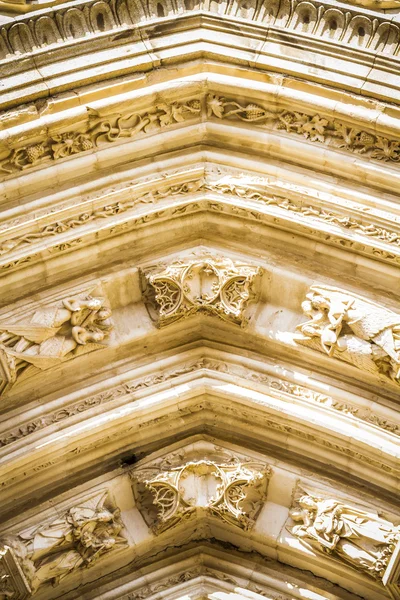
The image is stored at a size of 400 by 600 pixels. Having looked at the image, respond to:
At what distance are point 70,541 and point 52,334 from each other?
143cm

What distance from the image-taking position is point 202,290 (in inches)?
333

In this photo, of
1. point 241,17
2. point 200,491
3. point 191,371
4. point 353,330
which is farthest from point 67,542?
point 241,17

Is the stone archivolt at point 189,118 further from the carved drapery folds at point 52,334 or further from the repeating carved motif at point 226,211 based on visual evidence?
the carved drapery folds at point 52,334

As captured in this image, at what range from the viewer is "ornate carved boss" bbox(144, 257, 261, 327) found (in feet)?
27.4

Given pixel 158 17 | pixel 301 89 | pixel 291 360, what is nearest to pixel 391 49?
pixel 301 89

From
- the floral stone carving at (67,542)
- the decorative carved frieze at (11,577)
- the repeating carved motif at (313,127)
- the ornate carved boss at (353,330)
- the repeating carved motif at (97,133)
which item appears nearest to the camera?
the decorative carved frieze at (11,577)

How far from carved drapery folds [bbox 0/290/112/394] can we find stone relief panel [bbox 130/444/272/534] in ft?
3.30

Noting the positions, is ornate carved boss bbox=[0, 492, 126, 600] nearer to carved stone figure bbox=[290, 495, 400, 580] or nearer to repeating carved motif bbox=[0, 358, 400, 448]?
repeating carved motif bbox=[0, 358, 400, 448]

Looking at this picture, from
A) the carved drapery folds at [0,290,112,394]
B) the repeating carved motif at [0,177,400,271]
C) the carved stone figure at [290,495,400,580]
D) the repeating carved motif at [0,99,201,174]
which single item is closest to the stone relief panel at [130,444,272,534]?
the carved stone figure at [290,495,400,580]

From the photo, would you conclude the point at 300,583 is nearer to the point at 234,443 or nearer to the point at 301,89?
the point at 234,443

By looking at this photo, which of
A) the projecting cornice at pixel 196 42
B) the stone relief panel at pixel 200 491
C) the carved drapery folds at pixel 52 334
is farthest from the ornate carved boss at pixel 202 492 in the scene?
the projecting cornice at pixel 196 42

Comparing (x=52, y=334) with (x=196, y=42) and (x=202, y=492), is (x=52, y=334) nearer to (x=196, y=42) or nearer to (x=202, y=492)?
(x=202, y=492)

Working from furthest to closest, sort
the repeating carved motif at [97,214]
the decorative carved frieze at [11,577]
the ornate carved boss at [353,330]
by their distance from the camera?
the repeating carved motif at [97,214] < the ornate carved boss at [353,330] < the decorative carved frieze at [11,577]

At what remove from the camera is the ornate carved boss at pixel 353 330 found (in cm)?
792
